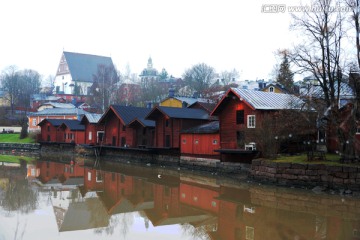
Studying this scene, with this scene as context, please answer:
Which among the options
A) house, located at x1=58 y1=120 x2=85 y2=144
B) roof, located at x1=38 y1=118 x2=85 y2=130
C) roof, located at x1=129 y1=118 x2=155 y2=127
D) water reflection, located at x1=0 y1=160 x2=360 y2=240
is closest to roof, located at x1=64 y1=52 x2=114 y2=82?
roof, located at x1=38 y1=118 x2=85 y2=130

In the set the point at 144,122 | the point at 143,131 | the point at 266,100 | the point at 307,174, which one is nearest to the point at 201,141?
the point at 266,100

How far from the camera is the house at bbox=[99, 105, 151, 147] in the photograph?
145 ft

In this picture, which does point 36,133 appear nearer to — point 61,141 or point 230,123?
point 61,141

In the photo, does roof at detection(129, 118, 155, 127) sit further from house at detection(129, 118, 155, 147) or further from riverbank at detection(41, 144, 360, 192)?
riverbank at detection(41, 144, 360, 192)

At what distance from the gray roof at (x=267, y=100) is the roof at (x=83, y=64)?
79.8m

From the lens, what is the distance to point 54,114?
69.1 m

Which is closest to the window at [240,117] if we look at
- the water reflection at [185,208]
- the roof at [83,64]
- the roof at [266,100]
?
the roof at [266,100]

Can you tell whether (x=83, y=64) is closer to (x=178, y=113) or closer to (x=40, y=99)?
(x=40, y=99)

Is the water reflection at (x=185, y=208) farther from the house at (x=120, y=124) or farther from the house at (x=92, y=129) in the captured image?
the house at (x=92, y=129)

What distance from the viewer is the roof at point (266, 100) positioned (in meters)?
27.8

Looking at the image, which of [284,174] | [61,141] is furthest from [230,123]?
[61,141]

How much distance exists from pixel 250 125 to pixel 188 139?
7.75 meters

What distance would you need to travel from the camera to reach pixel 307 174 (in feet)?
73.7

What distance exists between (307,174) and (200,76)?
5776 centimetres
